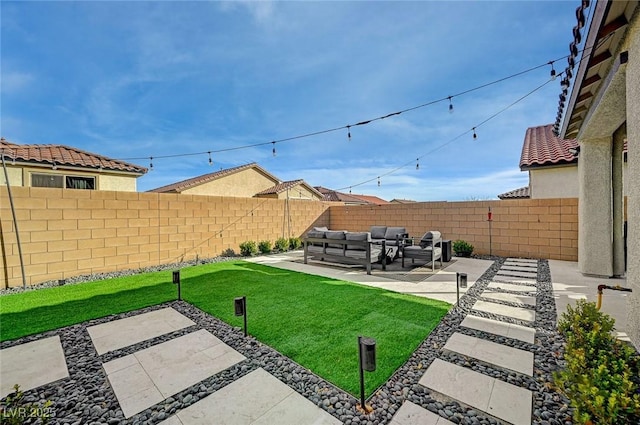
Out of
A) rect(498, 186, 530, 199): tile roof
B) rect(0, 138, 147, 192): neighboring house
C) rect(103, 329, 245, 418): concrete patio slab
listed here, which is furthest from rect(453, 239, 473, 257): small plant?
rect(0, 138, 147, 192): neighboring house

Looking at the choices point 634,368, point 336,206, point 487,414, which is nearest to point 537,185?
point 336,206

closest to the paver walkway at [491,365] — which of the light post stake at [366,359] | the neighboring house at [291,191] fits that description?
the light post stake at [366,359]

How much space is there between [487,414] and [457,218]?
25.3ft

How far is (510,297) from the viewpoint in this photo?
13.8 feet

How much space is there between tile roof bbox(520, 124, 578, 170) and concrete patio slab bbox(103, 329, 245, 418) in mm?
8901

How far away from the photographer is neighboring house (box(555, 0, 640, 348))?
2391 millimetres

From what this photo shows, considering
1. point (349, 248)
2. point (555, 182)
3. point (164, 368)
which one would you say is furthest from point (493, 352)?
point (555, 182)

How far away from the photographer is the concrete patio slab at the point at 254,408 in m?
1.74

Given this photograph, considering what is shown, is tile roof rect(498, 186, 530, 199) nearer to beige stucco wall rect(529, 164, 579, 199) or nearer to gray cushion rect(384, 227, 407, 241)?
beige stucco wall rect(529, 164, 579, 199)

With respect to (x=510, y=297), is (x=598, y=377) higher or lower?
higher

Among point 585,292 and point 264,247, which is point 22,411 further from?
point 264,247

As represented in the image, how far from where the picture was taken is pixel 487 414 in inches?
69.2

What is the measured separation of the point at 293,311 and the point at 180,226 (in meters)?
5.14

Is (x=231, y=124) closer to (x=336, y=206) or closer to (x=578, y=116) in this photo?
(x=336, y=206)
